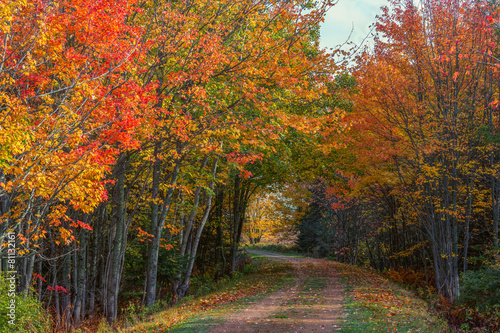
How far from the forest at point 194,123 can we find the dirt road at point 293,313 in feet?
11.3

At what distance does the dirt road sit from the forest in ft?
11.3

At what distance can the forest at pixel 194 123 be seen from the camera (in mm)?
6617

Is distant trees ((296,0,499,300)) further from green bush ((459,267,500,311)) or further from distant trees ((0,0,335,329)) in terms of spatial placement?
distant trees ((0,0,335,329))

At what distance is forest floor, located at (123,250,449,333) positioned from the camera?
24.8ft

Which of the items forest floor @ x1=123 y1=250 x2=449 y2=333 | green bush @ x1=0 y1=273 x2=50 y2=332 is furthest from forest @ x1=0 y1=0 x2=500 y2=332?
forest floor @ x1=123 y1=250 x2=449 y2=333

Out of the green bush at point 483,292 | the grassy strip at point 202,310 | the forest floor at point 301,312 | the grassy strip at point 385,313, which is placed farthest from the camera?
the green bush at point 483,292

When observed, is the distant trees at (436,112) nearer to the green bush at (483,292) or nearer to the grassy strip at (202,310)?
the green bush at (483,292)

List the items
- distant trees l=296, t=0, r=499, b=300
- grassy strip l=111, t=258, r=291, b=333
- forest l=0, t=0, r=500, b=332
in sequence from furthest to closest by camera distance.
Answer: distant trees l=296, t=0, r=499, b=300
grassy strip l=111, t=258, r=291, b=333
forest l=0, t=0, r=500, b=332

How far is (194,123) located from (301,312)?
18.7ft

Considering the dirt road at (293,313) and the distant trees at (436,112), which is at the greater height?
the distant trees at (436,112)

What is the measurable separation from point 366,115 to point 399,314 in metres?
7.30

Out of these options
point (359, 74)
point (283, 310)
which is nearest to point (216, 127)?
point (283, 310)

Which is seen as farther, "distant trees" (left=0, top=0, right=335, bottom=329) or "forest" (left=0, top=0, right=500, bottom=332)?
"forest" (left=0, top=0, right=500, bottom=332)

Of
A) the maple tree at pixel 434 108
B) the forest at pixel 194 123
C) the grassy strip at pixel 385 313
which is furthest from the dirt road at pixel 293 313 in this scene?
the maple tree at pixel 434 108
